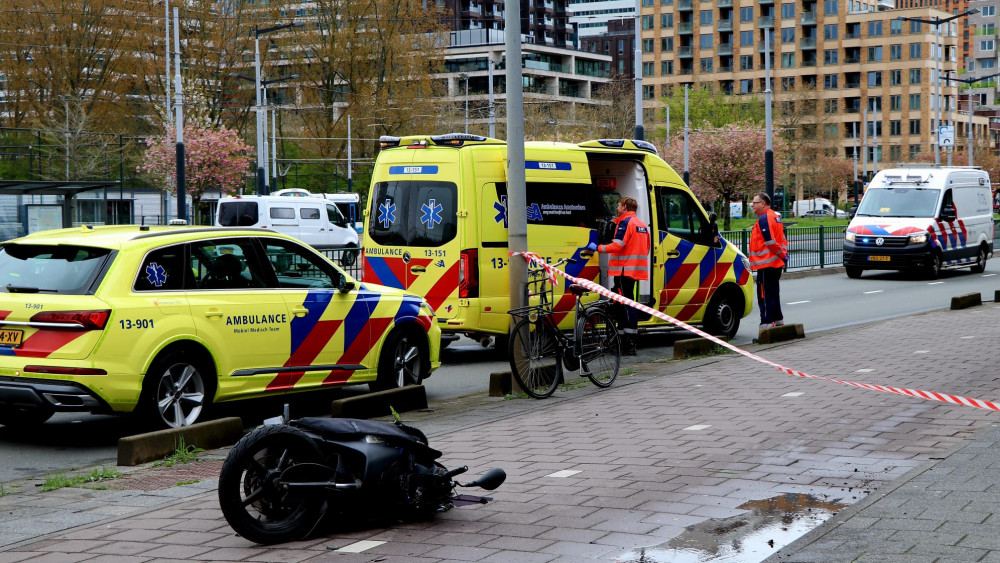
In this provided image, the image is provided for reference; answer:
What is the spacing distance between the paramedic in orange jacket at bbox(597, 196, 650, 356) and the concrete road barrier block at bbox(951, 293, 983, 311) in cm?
730

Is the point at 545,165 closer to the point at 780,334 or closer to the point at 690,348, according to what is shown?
the point at 690,348

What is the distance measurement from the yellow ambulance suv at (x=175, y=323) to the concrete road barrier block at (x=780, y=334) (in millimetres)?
5598

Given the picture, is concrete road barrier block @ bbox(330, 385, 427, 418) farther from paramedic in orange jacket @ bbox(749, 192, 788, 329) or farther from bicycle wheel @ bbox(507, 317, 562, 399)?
paramedic in orange jacket @ bbox(749, 192, 788, 329)

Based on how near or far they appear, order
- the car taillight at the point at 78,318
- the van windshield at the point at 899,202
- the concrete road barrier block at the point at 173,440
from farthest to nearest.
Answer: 1. the van windshield at the point at 899,202
2. the car taillight at the point at 78,318
3. the concrete road barrier block at the point at 173,440

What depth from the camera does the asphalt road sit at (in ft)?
27.2

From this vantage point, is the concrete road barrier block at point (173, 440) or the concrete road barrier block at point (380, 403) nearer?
the concrete road barrier block at point (173, 440)

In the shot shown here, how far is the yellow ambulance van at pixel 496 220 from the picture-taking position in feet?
42.0

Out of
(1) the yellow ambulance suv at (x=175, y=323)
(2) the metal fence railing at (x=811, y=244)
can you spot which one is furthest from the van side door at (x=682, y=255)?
(2) the metal fence railing at (x=811, y=244)

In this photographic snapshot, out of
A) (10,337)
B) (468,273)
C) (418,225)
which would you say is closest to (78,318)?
(10,337)

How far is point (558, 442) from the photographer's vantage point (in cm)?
801

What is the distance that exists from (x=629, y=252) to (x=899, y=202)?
16330 mm

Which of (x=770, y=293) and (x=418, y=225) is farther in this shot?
(x=770, y=293)

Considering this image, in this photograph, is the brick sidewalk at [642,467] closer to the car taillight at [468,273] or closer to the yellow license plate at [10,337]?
the yellow license plate at [10,337]

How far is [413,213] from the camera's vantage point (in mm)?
13109
